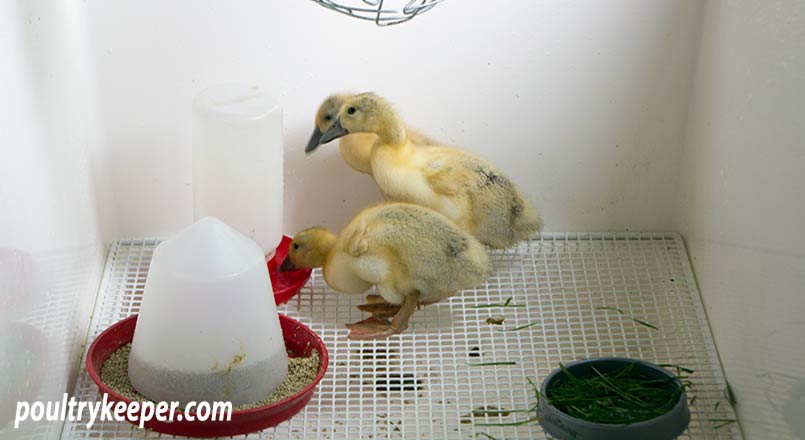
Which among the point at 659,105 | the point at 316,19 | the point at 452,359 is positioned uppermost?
the point at 316,19

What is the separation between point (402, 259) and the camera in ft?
5.78

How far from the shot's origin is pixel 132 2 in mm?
1866

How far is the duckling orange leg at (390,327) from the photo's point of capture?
180 cm

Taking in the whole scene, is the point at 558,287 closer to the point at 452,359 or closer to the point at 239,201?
the point at 452,359

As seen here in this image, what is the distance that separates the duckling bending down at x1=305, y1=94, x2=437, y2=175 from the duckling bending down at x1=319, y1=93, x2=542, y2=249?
0.04 m

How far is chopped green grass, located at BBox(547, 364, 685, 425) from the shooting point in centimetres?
156

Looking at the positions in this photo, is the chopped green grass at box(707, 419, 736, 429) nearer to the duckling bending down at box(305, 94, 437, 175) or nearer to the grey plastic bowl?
the grey plastic bowl

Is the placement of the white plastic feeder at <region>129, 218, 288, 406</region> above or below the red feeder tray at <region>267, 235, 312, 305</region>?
above

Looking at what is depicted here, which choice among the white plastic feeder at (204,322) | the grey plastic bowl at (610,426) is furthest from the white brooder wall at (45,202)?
the grey plastic bowl at (610,426)

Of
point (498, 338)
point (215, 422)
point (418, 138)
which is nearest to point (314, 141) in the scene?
point (418, 138)

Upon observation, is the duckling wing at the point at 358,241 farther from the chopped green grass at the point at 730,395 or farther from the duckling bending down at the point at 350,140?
the chopped green grass at the point at 730,395

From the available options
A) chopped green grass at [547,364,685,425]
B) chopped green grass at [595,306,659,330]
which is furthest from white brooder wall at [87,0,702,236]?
chopped green grass at [547,364,685,425]

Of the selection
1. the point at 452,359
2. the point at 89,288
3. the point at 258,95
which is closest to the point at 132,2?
the point at 258,95

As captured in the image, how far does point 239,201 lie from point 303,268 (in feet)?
0.49
